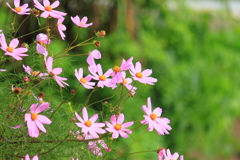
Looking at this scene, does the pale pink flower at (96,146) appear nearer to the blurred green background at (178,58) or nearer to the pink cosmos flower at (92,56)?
the pink cosmos flower at (92,56)

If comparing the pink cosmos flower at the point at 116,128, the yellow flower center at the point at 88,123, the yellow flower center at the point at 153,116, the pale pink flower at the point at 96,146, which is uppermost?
the yellow flower center at the point at 153,116

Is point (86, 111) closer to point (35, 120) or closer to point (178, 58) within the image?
point (35, 120)

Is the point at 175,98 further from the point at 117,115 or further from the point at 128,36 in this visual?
the point at 117,115

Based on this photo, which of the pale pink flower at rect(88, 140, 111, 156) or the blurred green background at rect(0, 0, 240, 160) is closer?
the pale pink flower at rect(88, 140, 111, 156)

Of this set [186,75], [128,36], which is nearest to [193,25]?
[186,75]

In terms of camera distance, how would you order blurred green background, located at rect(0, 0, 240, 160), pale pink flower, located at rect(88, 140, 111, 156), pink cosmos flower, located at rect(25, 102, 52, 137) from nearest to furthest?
pink cosmos flower, located at rect(25, 102, 52, 137), pale pink flower, located at rect(88, 140, 111, 156), blurred green background, located at rect(0, 0, 240, 160)

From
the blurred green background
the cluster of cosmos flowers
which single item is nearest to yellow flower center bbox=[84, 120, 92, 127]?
the cluster of cosmos flowers

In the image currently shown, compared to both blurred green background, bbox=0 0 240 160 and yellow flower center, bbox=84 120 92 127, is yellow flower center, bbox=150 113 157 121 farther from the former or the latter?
blurred green background, bbox=0 0 240 160

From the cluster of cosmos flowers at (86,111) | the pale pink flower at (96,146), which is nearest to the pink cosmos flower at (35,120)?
the cluster of cosmos flowers at (86,111)
